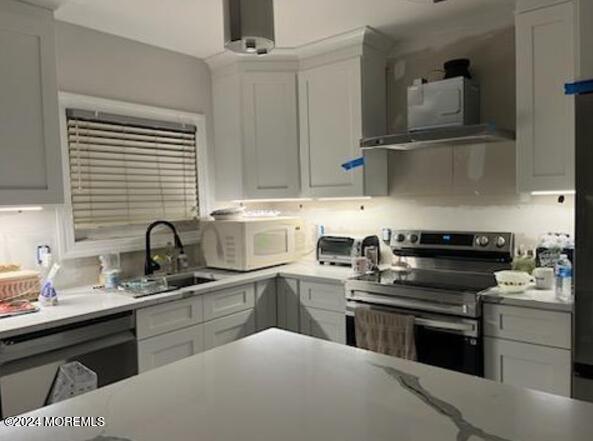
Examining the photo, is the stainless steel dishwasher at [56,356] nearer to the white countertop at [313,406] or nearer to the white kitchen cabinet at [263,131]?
the white countertop at [313,406]

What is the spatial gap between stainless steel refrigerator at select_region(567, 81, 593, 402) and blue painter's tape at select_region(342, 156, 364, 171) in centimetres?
136

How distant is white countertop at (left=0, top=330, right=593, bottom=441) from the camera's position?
2.85 ft

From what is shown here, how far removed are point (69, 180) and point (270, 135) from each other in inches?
52.0

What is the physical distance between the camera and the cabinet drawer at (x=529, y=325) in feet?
6.57

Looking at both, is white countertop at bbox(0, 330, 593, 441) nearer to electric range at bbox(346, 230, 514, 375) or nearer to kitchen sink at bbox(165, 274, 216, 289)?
electric range at bbox(346, 230, 514, 375)

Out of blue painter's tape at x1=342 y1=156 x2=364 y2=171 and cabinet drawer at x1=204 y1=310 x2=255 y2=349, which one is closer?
cabinet drawer at x1=204 y1=310 x2=255 y2=349

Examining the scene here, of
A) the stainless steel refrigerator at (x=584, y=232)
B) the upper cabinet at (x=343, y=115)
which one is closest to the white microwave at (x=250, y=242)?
the upper cabinet at (x=343, y=115)

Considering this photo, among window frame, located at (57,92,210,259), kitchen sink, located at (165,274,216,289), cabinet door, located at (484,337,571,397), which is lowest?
cabinet door, located at (484,337,571,397)

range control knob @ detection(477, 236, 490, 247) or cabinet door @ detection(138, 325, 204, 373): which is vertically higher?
range control knob @ detection(477, 236, 490, 247)

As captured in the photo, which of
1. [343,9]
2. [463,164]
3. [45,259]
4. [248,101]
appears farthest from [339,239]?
[45,259]

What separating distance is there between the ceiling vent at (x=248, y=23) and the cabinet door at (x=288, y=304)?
1.94 metres

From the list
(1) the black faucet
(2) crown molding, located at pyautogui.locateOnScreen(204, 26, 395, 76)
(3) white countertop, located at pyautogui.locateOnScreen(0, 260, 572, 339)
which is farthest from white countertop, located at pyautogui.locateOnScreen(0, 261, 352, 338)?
(2) crown molding, located at pyautogui.locateOnScreen(204, 26, 395, 76)

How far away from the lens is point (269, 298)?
302 centimetres

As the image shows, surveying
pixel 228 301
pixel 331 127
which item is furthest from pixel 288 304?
pixel 331 127
